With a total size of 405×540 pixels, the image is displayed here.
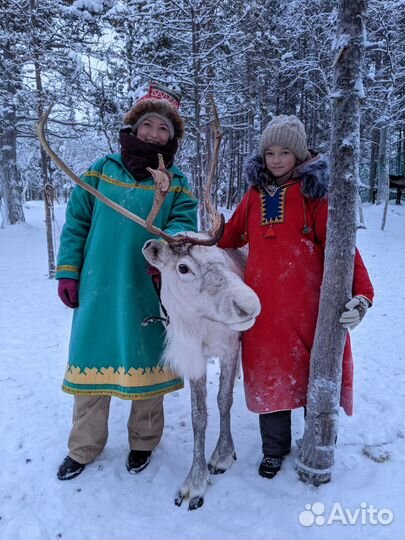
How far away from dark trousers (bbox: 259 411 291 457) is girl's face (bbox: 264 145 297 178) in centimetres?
151

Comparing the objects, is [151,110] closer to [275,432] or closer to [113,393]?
[113,393]

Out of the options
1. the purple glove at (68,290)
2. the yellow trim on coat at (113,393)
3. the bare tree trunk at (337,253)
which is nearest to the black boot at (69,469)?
the yellow trim on coat at (113,393)

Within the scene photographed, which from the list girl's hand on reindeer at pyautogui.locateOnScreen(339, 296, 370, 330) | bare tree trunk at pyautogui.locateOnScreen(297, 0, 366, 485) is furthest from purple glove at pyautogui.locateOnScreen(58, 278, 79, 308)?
girl's hand on reindeer at pyautogui.locateOnScreen(339, 296, 370, 330)

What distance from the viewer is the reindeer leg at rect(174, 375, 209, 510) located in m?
2.22

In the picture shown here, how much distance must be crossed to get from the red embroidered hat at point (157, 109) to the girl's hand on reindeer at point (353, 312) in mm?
1575

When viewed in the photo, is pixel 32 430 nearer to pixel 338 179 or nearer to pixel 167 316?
pixel 167 316

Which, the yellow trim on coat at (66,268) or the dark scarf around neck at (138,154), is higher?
the dark scarf around neck at (138,154)

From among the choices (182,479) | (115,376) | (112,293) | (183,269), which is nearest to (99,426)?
(115,376)

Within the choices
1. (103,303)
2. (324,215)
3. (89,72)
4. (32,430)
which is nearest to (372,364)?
(324,215)

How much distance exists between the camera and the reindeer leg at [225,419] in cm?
245

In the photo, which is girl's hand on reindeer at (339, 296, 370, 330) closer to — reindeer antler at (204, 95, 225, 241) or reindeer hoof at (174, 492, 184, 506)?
reindeer antler at (204, 95, 225, 241)

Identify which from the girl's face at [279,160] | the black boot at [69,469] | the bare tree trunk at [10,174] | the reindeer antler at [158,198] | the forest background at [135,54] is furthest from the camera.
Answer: the bare tree trunk at [10,174]

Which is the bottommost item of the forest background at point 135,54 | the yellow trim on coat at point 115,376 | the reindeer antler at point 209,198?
the yellow trim on coat at point 115,376

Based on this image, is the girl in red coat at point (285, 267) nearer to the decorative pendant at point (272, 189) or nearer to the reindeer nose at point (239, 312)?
the decorative pendant at point (272, 189)
